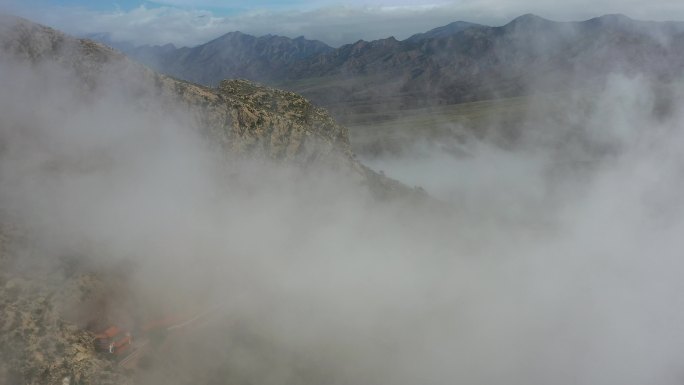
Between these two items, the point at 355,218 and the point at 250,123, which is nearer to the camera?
the point at 250,123

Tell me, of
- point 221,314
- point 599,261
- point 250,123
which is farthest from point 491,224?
point 221,314

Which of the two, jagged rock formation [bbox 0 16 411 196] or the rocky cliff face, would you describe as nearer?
the rocky cliff face

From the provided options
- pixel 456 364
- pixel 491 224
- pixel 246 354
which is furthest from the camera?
pixel 491 224

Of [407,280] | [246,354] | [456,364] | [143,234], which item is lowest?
[456,364]

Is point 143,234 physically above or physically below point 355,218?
above

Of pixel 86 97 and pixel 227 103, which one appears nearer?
pixel 86 97

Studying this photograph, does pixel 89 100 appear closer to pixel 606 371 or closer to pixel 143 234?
pixel 143 234

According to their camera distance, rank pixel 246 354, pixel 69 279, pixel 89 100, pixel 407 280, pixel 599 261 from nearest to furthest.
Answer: pixel 69 279 < pixel 246 354 < pixel 89 100 < pixel 407 280 < pixel 599 261

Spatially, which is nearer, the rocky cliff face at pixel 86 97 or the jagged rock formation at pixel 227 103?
the rocky cliff face at pixel 86 97

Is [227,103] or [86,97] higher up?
[86,97]

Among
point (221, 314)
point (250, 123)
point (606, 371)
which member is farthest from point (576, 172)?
point (221, 314)
